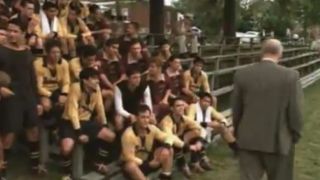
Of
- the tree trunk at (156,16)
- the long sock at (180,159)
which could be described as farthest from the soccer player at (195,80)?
the tree trunk at (156,16)

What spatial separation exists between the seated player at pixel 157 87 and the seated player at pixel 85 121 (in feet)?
4.02

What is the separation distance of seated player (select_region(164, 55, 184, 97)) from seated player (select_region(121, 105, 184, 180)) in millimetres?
1493

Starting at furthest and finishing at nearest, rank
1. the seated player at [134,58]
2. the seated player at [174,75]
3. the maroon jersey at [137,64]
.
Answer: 1. the seated player at [174,75]
2. the seated player at [134,58]
3. the maroon jersey at [137,64]

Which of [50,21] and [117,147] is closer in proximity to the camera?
[117,147]

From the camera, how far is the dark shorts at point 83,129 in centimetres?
749

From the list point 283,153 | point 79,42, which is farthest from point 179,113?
point 283,153

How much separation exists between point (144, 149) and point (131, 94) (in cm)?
84

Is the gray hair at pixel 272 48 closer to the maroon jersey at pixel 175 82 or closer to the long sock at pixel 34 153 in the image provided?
the long sock at pixel 34 153

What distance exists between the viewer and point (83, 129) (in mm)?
7605

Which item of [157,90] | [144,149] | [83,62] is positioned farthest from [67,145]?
[157,90]

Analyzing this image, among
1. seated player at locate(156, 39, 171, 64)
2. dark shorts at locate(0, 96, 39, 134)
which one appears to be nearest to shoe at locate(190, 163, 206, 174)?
seated player at locate(156, 39, 171, 64)

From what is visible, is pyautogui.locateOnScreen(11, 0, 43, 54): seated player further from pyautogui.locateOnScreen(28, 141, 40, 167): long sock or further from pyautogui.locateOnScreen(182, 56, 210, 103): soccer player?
pyautogui.locateOnScreen(182, 56, 210, 103): soccer player

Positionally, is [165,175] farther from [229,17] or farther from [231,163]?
[229,17]

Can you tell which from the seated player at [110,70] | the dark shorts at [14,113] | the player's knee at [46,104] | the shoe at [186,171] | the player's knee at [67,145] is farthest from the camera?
the shoe at [186,171]
